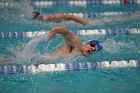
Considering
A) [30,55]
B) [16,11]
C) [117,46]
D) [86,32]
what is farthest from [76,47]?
[16,11]

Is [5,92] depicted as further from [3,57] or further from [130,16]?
[130,16]

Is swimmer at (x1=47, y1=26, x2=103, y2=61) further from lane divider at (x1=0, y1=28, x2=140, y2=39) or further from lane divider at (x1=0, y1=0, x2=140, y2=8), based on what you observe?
lane divider at (x1=0, y1=0, x2=140, y2=8)

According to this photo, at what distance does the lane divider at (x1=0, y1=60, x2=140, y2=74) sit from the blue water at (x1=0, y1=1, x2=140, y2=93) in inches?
2.5

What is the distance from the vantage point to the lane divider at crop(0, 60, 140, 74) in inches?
159

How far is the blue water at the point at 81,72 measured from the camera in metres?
3.77

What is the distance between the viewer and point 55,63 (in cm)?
424

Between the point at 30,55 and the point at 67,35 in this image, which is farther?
the point at 30,55

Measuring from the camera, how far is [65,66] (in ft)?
Answer: 13.7

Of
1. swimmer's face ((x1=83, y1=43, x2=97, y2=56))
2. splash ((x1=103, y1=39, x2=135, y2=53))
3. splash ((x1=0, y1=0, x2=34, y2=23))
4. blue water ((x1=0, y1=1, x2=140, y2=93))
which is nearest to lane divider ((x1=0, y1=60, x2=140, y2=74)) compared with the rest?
blue water ((x1=0, y1=1, x2=140, y2=93))

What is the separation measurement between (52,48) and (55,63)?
2.33 feet

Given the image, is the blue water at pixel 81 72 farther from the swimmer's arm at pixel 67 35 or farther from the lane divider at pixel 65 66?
the swimmer's arm at pixel 67 35

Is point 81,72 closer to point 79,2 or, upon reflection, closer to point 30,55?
point 30,55

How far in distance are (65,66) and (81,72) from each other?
21cm

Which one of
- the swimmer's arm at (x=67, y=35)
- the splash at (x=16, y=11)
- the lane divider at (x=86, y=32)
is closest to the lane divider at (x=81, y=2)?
the splash at (x=16, y=11)
